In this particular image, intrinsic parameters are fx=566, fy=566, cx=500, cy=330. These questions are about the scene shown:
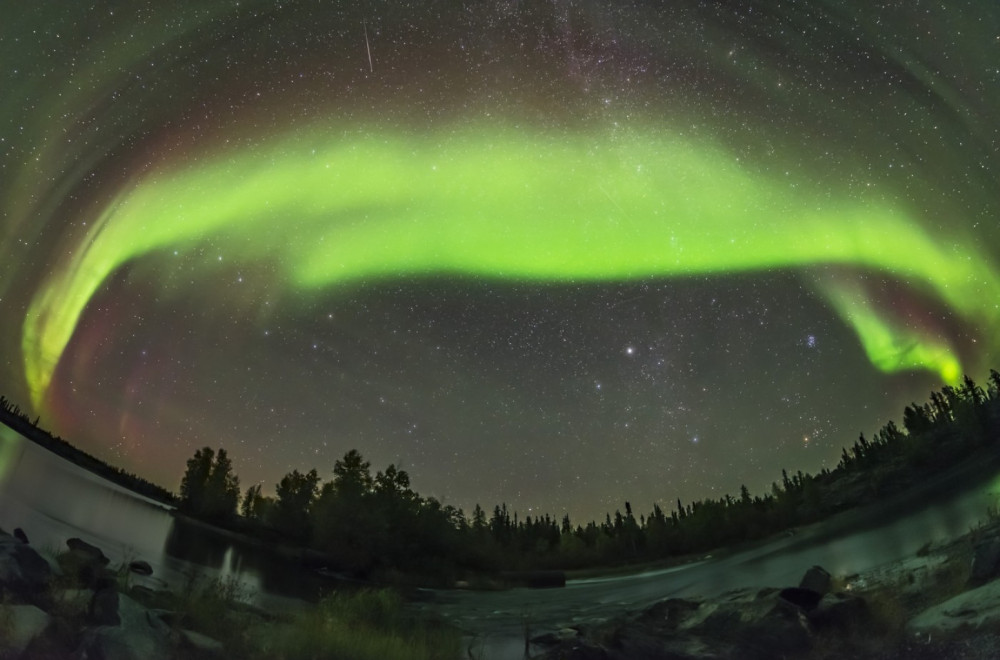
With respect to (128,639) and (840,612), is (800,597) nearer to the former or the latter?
(840,612)

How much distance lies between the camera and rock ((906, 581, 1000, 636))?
541cm

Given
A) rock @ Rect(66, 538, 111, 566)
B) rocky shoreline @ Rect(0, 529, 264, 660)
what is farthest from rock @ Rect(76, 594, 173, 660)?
rock @ Rect(66, 538, 111, 566)

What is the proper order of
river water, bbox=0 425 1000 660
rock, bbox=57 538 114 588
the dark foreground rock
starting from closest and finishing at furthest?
1. the dark foreground rock
2. rock, bbox=57 538 114 588
3. river water, bbox=0 425 1000 660

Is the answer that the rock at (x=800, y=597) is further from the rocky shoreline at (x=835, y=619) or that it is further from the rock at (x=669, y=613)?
the rock at (x=669, y=613)

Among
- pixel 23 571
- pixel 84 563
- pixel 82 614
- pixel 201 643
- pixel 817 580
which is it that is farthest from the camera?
pixel 817 580

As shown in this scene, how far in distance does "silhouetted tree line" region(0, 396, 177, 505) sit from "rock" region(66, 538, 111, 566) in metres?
2.16

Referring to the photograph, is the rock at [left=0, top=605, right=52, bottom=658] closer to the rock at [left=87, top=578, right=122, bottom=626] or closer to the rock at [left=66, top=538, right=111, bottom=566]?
the rock at [left=87, top=578, right=122, bottom=626]

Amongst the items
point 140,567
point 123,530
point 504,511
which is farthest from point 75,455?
point 504,511

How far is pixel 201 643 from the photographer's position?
6207 mm

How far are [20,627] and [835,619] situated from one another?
27.3ft

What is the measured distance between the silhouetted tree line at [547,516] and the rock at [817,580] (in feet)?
4.44

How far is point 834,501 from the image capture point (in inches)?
320

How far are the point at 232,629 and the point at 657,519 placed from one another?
6155 millimetres

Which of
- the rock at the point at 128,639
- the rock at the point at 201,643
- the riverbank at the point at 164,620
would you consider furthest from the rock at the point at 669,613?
the rock at the point at 128,639
